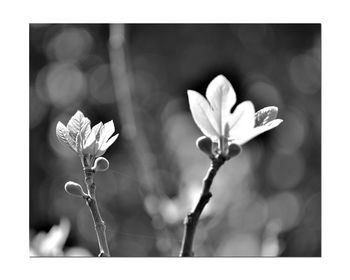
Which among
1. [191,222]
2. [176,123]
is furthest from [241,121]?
[176,123]

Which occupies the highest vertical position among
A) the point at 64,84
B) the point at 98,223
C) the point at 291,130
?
the point at 64,84

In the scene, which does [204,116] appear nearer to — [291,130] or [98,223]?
[98,223]

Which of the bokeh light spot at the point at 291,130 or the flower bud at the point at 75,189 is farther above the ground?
the bokeh light spot at the point at 291,130

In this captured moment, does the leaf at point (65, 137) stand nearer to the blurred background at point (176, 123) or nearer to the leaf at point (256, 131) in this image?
the leaf at point (256, 131)

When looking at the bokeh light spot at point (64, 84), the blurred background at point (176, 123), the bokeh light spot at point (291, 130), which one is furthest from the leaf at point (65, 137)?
the bokeh light spot at point (291, 130)
